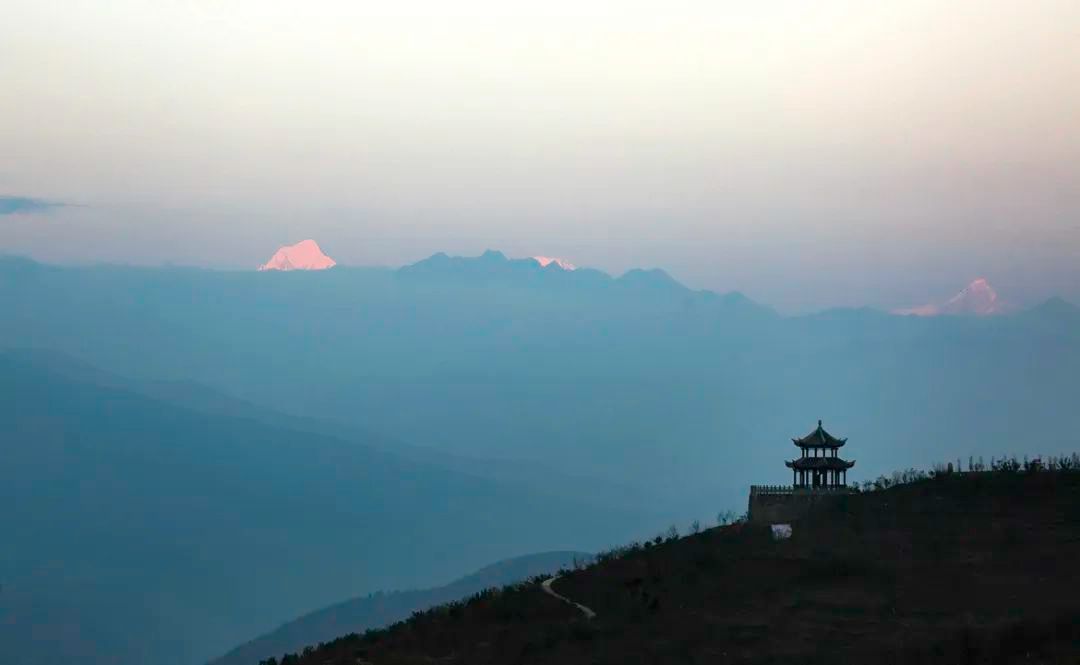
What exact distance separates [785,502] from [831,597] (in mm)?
19745

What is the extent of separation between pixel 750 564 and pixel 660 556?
29.9ft

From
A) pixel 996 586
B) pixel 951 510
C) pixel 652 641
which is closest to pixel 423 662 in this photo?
pixel 652 641

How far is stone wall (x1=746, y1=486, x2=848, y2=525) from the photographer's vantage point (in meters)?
87.6

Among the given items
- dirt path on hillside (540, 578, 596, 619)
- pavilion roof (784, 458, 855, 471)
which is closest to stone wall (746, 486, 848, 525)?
pavilion roof (784, 458, 855, 471)

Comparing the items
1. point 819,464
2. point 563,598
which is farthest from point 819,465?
point 563,598

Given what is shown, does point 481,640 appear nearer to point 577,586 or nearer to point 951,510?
point 577,586

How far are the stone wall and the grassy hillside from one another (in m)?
1.57

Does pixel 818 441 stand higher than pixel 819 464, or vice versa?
pixel 818 441

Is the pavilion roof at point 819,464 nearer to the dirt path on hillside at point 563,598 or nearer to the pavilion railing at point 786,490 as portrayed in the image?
the pavilion railing at point 786,490

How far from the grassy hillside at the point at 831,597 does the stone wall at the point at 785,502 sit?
1568mm

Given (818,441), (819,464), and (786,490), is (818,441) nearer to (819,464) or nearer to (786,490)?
(819,464)

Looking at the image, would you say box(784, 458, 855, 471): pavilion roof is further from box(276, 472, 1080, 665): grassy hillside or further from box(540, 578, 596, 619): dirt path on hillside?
box(540, 578, 596, 619): dirt path on hillside

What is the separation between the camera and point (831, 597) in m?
68.8

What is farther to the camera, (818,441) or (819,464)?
(818,441)
